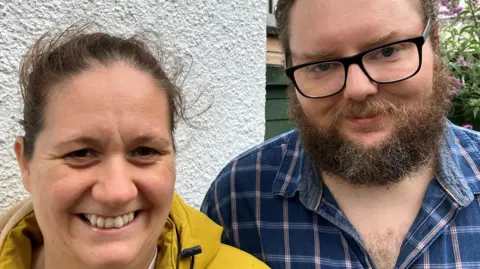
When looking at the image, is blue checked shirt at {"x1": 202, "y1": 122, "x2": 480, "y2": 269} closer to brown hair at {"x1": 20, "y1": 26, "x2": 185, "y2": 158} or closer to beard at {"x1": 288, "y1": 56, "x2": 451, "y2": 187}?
beard at {"x1": 288, "y1": 56, "x2": 451, "y2": 187}

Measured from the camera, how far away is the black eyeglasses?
153 centimetres

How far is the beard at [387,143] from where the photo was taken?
157 cm

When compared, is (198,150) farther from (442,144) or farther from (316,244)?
(442,144)

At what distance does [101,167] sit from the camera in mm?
1252

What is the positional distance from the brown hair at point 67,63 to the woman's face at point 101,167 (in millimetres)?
33

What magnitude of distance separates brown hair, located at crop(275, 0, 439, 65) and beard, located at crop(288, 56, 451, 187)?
5.4 inches

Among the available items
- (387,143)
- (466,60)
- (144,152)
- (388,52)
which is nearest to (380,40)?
(388,52)

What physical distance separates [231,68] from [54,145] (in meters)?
1.67

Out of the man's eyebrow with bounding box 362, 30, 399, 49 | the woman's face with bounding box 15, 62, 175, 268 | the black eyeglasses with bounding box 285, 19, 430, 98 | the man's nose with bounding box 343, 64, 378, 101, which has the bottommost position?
the woman's face with bounding box 15, 62, 175, 268

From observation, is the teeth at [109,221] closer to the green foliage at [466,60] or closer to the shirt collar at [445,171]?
the shirt collar at [445,171]

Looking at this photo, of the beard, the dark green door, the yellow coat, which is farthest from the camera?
the dark green door

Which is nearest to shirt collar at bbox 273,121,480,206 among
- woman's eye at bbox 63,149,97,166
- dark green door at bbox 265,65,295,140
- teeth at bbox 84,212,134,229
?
teeth at bbox 84,212,134,229

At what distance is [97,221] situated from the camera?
127cm

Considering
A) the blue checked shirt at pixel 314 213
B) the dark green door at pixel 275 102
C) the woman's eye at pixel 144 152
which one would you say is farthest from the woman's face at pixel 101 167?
the dark green door at pixel 275 102
